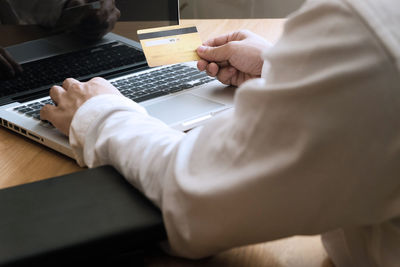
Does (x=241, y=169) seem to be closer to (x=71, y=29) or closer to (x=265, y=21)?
(x=71, y=29)

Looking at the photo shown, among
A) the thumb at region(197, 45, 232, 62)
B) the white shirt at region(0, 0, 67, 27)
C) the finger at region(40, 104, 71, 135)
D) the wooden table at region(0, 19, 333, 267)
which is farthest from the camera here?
the thumb at region(197, 45, 232, 62)

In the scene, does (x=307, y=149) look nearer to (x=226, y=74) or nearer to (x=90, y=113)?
(x=90, y=113)

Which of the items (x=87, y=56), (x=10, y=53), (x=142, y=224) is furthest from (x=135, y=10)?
(x=142, y=224)

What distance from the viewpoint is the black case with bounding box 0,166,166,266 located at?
438mm

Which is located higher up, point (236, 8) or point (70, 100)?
point (70, 100)

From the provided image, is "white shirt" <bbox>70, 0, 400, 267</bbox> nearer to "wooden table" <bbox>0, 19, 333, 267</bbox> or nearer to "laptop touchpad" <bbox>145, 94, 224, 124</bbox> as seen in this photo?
"wooden table" <bbox>0, 19, 333, 267</bbox>

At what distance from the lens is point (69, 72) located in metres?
1.02

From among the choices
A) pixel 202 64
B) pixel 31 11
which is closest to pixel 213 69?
pixel 202 64

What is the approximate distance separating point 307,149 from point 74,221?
0.25 m

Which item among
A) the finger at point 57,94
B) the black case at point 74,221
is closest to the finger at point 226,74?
the finger at point 57,94

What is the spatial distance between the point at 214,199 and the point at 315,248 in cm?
23

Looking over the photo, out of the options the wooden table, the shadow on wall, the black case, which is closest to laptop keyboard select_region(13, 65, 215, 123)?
the wooden table

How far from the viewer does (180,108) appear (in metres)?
0.90

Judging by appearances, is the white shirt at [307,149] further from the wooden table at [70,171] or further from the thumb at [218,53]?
the thumb at [218,53]
